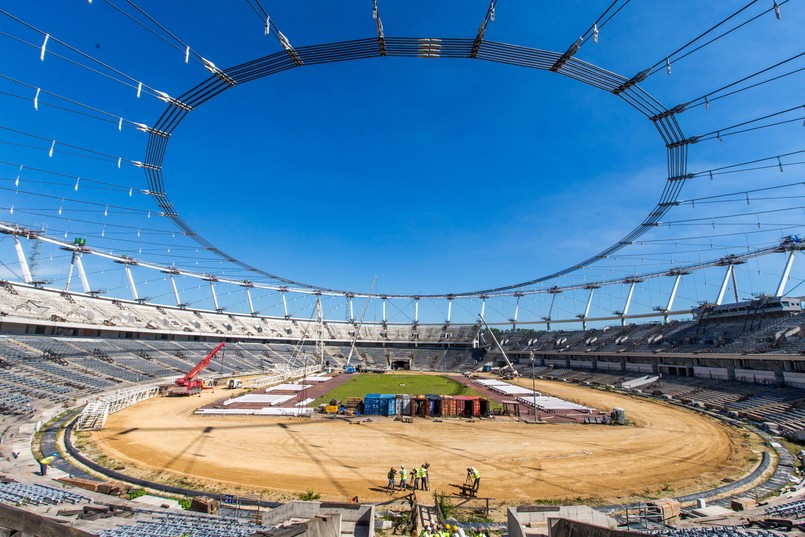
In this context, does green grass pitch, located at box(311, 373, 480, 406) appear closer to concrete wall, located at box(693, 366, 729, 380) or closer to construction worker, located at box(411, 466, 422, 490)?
construction worker, located at box(411, 466, 422, 490)

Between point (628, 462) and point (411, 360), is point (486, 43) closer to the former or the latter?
point (628, 462)

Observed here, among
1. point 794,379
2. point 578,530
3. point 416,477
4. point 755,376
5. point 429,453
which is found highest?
point 794,379

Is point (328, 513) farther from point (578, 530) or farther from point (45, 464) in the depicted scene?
point (45, 464)

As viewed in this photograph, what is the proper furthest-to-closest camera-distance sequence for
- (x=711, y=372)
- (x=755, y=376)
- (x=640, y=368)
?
(x=640, y=368) < (x=711, y=372) < (x=755, y=376)

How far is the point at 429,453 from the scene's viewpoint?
2602 centimetres

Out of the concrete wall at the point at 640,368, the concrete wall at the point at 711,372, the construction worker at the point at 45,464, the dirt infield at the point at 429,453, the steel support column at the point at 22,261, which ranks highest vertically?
the steel support column at the point at 22,261

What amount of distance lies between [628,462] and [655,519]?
9674mm

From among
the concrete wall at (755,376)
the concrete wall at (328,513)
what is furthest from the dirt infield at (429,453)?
the concrete wall at (755,376)

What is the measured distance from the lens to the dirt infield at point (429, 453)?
2016 centimetres

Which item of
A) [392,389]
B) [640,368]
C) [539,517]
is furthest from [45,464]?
[640,368]

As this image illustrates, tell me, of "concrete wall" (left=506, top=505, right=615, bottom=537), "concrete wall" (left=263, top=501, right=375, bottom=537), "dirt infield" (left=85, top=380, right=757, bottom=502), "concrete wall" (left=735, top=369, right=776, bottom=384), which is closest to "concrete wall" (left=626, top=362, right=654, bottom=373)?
"concrete wall" (left=735, top=369, right=776, bottom=384)

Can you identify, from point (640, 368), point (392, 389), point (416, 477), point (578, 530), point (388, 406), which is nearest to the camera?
point (578, 530)

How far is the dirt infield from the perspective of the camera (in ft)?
66.1

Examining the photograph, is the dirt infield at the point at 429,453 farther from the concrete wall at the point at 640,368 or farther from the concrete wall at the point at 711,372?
the concrete wall at the point at 640,368
